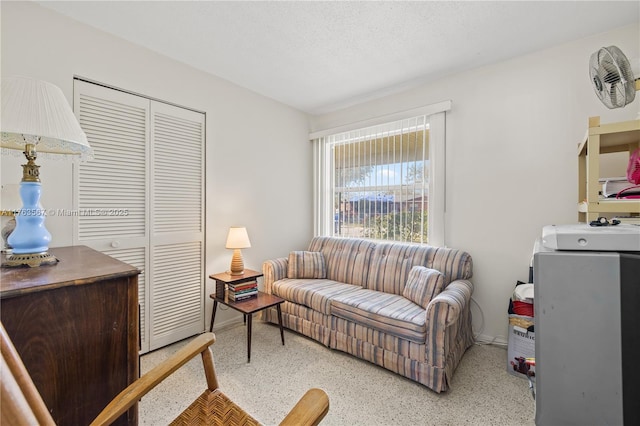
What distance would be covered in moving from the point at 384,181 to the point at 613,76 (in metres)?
1.97

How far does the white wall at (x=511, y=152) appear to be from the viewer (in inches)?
83.1

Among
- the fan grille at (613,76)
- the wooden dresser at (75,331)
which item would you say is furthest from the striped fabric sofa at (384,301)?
the wooden dresser at (75,331)

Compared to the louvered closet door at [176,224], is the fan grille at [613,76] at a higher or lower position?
higher

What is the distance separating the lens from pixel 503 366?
6.84 ft

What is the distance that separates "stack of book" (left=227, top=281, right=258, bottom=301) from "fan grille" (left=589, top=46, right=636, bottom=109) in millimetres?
2678

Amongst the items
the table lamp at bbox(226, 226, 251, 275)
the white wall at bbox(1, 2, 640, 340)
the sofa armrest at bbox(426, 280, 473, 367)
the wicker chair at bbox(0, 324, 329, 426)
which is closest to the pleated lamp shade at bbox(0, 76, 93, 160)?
the wicker chair at bbox(0, 324, 329, 426)

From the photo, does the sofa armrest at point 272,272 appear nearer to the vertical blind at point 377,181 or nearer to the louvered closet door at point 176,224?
the louvered closet door at point 176,224

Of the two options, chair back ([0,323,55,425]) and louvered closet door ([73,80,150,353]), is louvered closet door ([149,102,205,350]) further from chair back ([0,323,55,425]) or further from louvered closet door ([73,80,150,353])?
chair back ([0,323,55,425])

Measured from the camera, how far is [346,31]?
6.49ft

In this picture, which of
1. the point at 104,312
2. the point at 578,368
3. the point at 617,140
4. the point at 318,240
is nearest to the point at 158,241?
the point at 104,312

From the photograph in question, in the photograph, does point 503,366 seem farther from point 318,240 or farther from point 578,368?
point 318,240

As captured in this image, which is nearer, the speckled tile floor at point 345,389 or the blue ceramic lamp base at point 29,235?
the blue ceramic lamp base at point 29,235

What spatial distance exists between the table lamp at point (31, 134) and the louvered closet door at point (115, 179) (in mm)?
785

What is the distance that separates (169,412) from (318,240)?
2.17 metres
